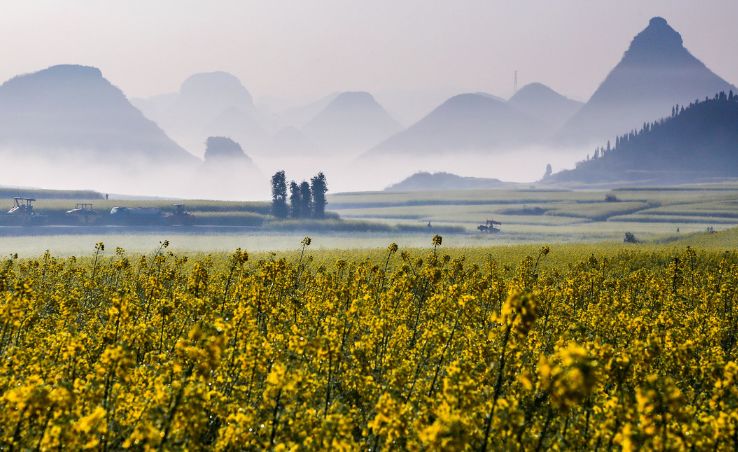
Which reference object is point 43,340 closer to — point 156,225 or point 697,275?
point 697,275

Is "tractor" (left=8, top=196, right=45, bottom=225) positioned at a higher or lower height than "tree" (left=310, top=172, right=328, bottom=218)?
lower

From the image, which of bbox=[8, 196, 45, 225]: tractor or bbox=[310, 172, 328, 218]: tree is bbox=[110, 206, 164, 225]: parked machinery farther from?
bbox=[310, 172, 328, 218]: tree

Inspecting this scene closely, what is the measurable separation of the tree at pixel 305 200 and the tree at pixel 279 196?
4615 millimetres

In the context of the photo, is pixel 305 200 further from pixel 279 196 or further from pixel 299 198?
pixel 279 196

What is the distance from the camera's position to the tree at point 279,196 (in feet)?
511

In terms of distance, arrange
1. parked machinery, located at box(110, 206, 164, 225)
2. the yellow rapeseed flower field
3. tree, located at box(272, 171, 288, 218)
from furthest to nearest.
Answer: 1. tree, located at box(272, 171, 288, 218)
2. parked machinery, located at box(110, 206, 164, 225)
3. the yellow rapeseed flower field

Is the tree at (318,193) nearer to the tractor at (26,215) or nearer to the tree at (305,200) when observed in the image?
the tree at (305,200)

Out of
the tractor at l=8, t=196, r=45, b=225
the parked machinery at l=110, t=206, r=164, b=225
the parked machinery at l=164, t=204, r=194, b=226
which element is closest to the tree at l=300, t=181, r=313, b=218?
the parked machinery at l=164, t=204, r=194, b=226

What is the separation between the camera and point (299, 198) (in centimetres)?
15650

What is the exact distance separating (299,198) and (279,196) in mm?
5911

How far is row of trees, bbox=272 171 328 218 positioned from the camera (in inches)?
6132

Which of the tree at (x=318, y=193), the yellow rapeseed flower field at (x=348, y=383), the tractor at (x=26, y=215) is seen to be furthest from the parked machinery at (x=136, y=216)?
the yellow rapeseed flower field at (x=348, y=383)

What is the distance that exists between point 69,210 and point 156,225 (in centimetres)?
2776

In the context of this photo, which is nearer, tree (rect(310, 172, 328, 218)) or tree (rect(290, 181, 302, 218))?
tree (rect(290, 181, 302, 218))
